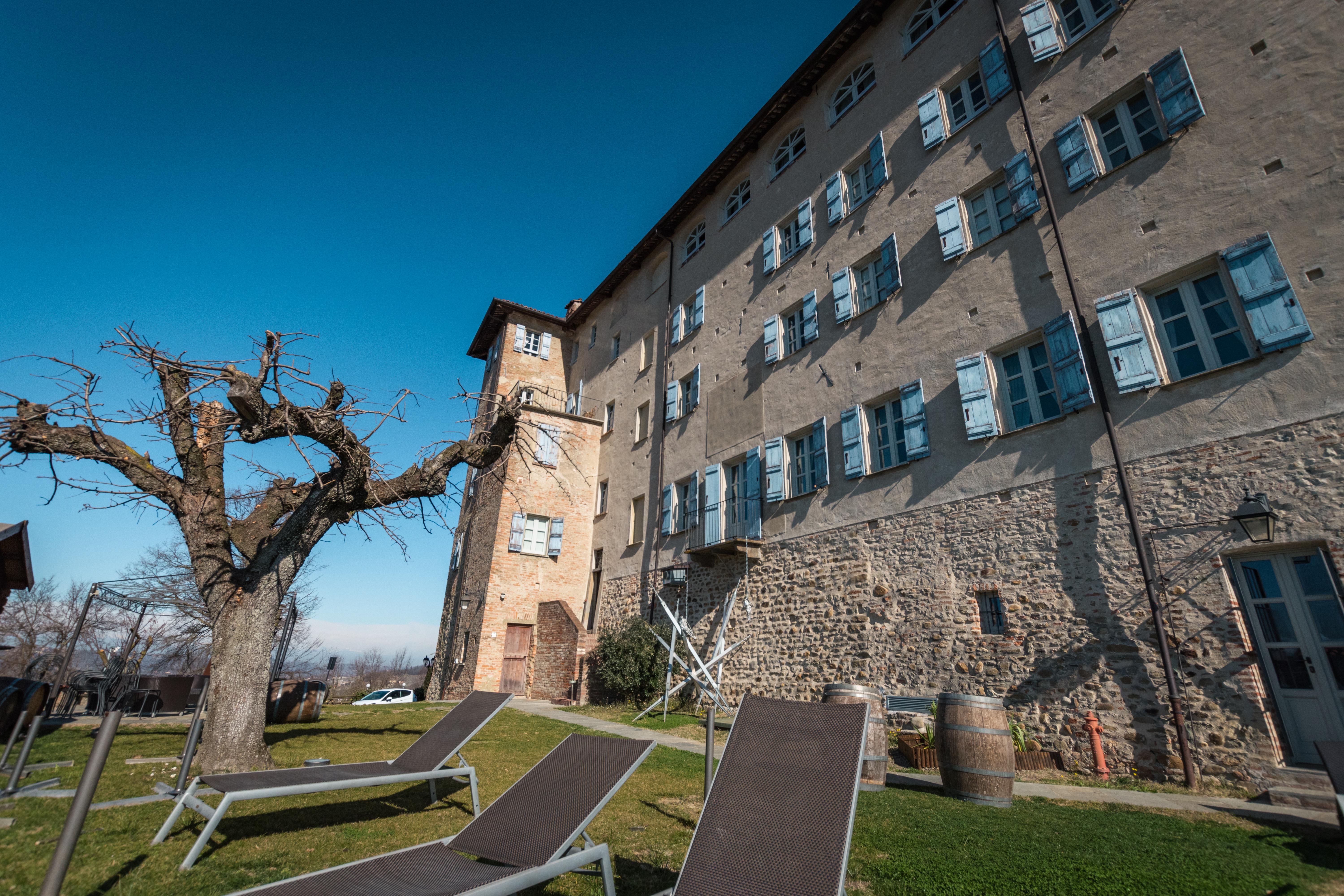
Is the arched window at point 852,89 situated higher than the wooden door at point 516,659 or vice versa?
the arched window at point 852,89

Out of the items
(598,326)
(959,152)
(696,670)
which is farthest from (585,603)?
(959,152)

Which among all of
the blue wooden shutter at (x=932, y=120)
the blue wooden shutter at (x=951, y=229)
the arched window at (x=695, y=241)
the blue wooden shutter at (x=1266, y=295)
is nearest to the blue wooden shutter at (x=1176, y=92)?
the blue wooden shutter at (x=1266, y=295)


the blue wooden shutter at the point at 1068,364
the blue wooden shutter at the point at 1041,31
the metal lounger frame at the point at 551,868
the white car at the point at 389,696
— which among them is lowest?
the metal lounger frame at the point at 551,868

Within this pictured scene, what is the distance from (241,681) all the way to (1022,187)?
38.4 feet

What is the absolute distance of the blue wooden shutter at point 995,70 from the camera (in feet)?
32.8

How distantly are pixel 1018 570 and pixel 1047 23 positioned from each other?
8.41 metres

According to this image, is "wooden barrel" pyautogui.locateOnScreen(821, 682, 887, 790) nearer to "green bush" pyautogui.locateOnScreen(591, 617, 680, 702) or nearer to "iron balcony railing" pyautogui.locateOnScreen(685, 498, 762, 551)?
"iron balcony railing" pyautogui.locateOnScreen(685, 498, 762, 551)

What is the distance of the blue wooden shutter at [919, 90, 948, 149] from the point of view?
10922mm

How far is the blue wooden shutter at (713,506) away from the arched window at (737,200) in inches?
288

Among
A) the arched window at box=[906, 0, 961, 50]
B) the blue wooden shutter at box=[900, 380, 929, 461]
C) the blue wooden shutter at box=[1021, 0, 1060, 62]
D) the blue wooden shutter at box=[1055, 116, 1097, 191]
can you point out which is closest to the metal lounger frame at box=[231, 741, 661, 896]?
the blue wooden shutter at box=[900, 380, 929, 461]

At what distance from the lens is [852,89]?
13742 mm

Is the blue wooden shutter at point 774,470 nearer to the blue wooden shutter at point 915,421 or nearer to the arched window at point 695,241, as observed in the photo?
the blue wooden shutter at point 915,421

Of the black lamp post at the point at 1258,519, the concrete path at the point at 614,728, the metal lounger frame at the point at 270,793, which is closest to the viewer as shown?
the metal lounger frame at the point at 270,793

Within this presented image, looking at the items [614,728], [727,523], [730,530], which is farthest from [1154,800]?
[727,523]
